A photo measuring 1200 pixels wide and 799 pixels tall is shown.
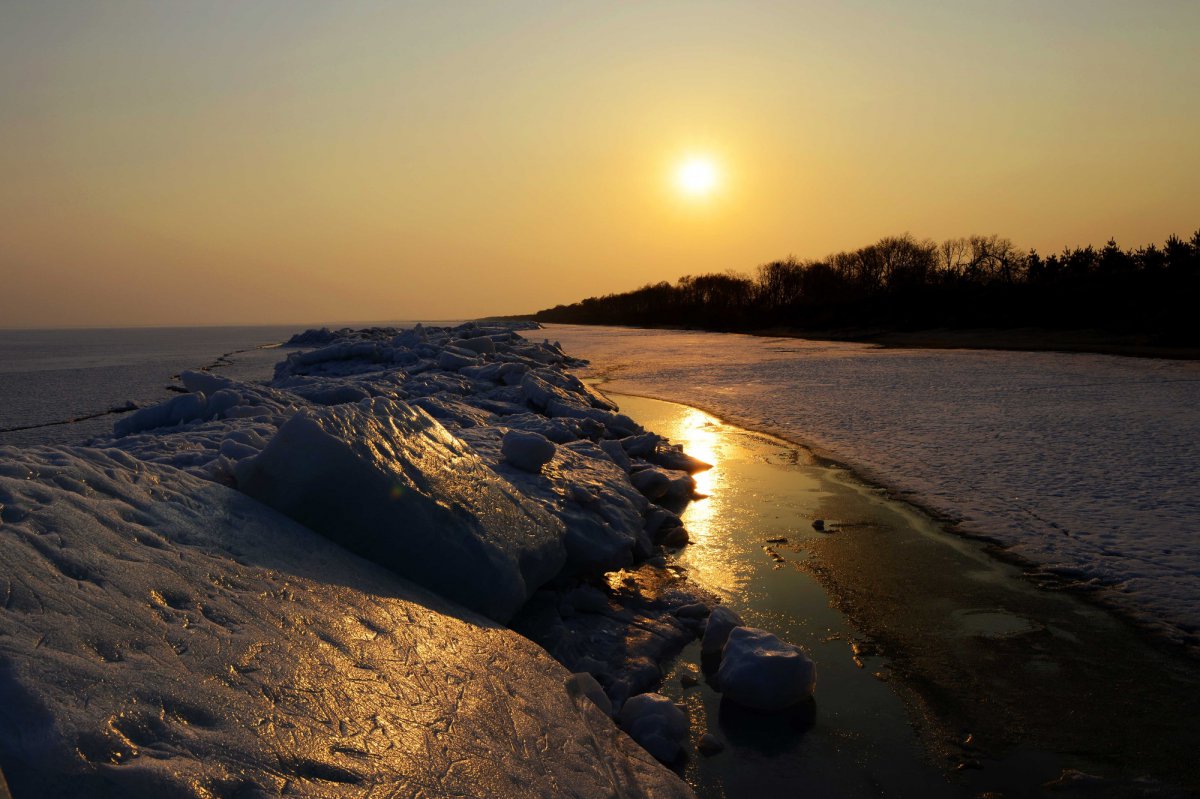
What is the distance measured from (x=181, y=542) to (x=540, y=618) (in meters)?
1.94

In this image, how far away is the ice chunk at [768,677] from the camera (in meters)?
3.18

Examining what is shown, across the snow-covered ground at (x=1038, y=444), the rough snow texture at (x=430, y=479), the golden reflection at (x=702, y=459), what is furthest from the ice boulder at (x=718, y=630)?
the snow-covered ground at (x=1038, y=444)

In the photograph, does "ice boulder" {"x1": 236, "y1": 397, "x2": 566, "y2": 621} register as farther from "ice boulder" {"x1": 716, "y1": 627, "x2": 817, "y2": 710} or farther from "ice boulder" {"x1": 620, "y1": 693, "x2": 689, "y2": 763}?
"ice boulder" {"x1": 716, "y1": 627, "x2": 817, "y2": 710}

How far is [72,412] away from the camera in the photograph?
980 centimetres

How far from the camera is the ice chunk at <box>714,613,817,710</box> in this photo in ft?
10.4

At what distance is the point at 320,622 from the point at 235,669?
44 cm

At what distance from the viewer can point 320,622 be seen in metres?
2.36

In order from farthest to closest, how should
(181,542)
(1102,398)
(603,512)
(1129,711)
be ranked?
1. (1102,398)
2. (603,512)
3. (1129,711)
4. (181,542)

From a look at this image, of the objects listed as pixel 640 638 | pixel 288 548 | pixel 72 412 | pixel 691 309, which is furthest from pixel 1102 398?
pixel 691 309

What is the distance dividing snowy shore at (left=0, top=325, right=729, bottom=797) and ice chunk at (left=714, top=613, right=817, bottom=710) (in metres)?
0.42

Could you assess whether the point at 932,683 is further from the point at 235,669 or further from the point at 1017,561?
the point at 235,669

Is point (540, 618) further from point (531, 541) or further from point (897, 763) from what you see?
point (897, 763)

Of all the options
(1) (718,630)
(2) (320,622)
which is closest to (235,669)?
(2) (320,622)

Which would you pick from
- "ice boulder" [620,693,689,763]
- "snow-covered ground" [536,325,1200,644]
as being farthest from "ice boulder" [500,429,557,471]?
"snow-covered ground" [536,325,1200,644]
